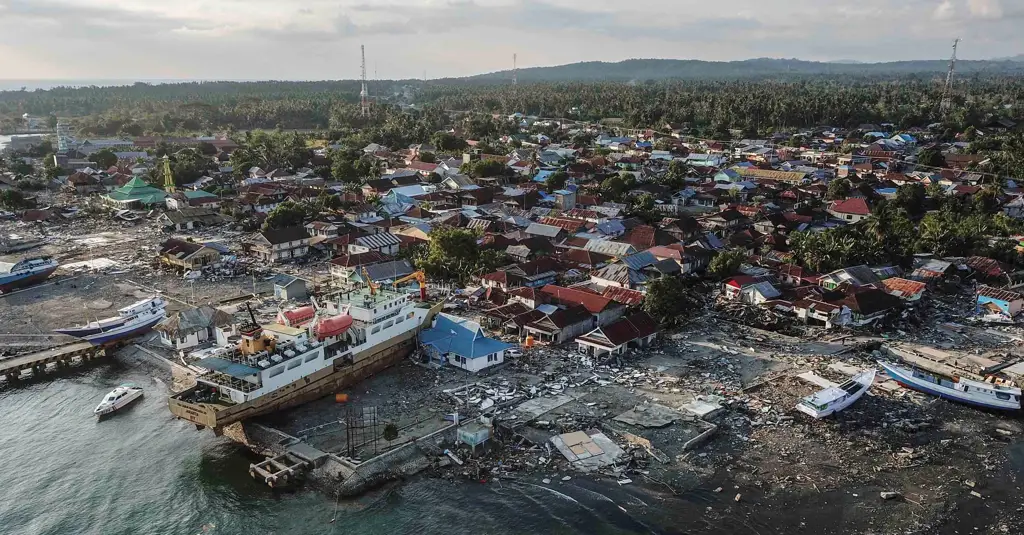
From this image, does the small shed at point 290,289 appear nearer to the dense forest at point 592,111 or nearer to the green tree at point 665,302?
the green tree at point 665,302

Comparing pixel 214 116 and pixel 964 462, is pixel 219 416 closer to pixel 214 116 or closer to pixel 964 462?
pixel 964 462

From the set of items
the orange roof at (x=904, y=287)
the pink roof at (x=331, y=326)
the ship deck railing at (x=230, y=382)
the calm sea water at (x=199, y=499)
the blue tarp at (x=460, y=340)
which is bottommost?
the calm sea water at (x=199, y=499)

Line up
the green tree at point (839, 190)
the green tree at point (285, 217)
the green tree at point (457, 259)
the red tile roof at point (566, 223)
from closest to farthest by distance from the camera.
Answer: the green tree at point (457, 259)
the green tree at point (285, 217)
the red tile roof at point (566, 223)
the green tree at point (839, 190)

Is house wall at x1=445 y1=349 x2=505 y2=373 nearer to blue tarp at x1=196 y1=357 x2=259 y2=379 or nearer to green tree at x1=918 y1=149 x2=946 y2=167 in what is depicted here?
blue tarp at x1=196 y1=357 x2=259 y2=379

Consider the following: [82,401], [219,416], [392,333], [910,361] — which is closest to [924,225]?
[910,361]

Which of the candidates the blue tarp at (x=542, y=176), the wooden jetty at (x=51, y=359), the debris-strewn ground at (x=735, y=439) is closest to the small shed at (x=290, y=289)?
the wooden jetty at (x=51, y=359)

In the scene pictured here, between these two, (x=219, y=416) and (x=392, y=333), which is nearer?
(x=219, y=416)
